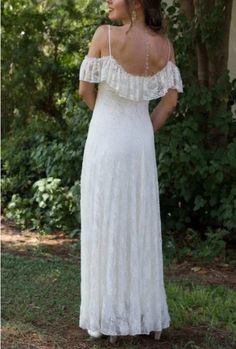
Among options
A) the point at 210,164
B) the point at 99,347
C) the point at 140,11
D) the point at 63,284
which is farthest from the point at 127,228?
the point at 210,164

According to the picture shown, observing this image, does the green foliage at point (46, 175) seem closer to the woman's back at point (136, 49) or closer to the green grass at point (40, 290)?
the green grass at point (40, 290)

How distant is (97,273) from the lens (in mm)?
4055

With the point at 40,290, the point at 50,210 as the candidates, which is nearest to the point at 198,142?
the point at 40,290

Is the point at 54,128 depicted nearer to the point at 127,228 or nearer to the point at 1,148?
the point at 1,148

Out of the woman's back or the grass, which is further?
the grass

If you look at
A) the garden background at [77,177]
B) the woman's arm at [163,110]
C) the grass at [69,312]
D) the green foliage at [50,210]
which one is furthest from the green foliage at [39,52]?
the woman's arm at [163,110]

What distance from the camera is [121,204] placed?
157 inches

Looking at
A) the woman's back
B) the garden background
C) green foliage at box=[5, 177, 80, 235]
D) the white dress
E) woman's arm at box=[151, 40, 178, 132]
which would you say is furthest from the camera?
green foliage at box=[5, 177, 80, 235]

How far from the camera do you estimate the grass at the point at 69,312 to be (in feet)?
14.2

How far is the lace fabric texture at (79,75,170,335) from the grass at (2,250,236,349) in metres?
0.31

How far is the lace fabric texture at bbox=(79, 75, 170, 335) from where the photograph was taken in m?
3.99

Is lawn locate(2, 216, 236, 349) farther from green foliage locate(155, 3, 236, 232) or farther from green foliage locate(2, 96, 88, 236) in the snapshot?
green foliage locate(2, 96, 88, 236)

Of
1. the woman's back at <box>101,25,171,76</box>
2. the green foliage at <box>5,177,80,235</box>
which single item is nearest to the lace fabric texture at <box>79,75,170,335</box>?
the woman's back at <box>101,25,171,76</box>

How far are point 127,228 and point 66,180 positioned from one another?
4.23 meters
